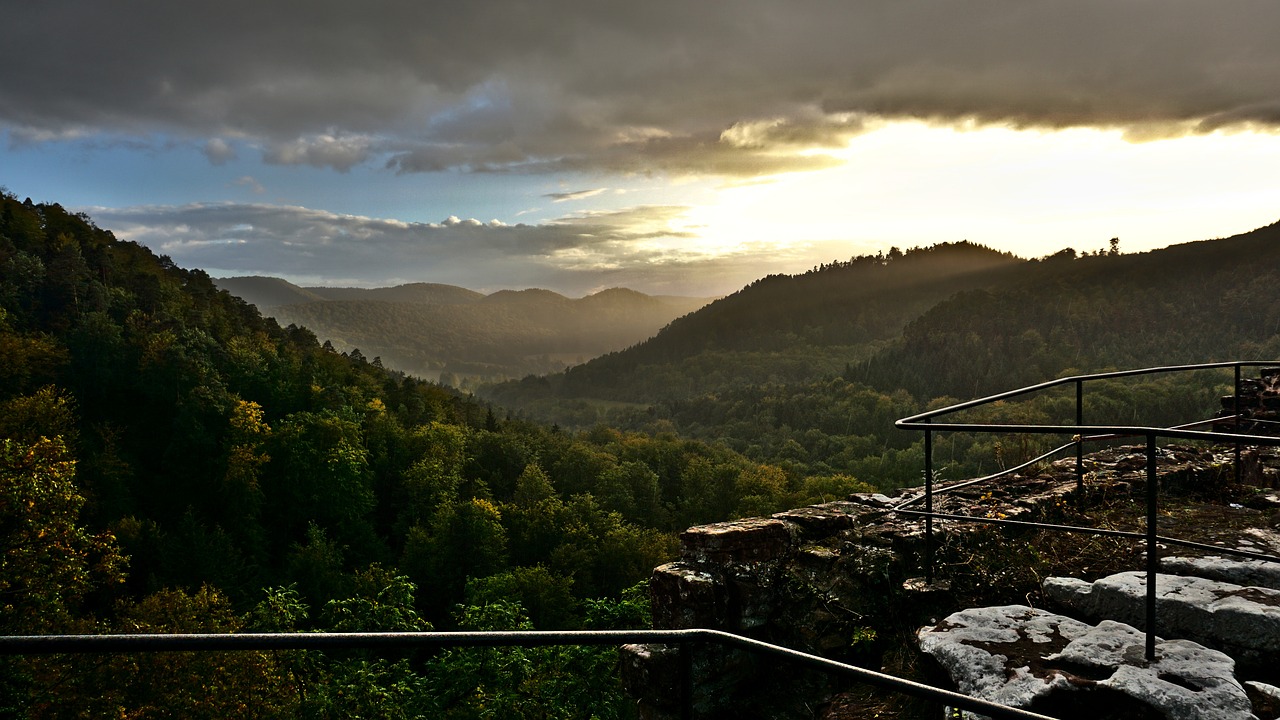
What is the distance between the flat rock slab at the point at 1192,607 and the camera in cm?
376

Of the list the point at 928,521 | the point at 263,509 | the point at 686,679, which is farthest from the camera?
the point at 263,509

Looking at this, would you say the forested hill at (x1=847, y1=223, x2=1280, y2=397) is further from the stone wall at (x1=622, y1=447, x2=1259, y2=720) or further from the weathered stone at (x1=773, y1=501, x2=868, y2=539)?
the stone wall at (x1=622, y1=447, x2=1259, y2=720)

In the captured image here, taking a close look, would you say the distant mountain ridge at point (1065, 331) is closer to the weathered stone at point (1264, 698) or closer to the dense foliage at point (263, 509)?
the dense foliage at point (263, 509)

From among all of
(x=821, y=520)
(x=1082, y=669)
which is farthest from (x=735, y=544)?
(x=1082, y=669)

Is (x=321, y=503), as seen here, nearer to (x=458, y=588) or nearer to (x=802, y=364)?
(x=458, y=588)

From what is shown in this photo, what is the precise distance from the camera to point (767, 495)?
176ft

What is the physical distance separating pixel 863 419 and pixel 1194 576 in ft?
347

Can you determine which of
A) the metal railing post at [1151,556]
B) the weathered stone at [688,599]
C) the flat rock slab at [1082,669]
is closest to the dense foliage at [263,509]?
the weathered stone at [688,599]

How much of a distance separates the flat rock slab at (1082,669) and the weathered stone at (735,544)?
1.83 m

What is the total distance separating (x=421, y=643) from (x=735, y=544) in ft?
15.0

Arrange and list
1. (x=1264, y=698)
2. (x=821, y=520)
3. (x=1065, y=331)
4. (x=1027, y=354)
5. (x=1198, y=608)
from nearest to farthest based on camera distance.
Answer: (x=1264, y=698) < (x=1198, y=608) < (x=821, y=520) < (x=1027, y=354) < (x=1065, y=331)

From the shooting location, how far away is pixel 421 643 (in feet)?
5.50

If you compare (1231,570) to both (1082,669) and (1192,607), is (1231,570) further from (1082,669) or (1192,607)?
(1082,669)

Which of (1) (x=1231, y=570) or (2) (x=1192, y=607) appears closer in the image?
(2) (x=1192, y=607)
